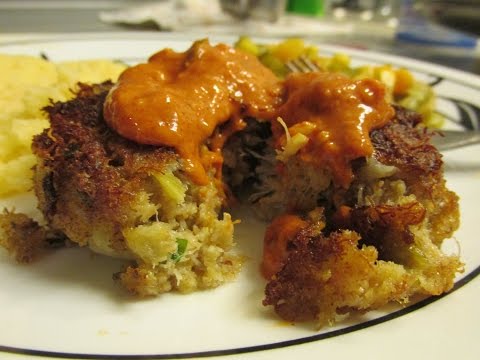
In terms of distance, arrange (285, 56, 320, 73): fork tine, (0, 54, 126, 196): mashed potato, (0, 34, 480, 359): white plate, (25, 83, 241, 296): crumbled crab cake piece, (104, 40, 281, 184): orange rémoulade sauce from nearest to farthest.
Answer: (0, 34, 480, 359): white plate, (25, 83, 241, 296): crumbled crab cake piece, (104, 40, 281, 184): orange rémoulade sauce, (0, 54, 126, 196): mashed potato, (285, 56, 320, 73): fork tine

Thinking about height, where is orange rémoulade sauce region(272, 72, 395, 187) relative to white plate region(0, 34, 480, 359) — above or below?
above

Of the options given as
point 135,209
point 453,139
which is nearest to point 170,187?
point 135,209

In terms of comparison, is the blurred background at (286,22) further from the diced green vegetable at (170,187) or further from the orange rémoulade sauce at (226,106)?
the diced green vegetable at (170,187)

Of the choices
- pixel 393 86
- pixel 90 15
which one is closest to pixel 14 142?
pixel 393 86

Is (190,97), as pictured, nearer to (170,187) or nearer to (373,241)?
(170,187)

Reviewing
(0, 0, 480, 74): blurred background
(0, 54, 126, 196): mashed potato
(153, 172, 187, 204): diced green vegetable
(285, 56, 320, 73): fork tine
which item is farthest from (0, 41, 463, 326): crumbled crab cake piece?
(0, 0, 480, 74): blurred background

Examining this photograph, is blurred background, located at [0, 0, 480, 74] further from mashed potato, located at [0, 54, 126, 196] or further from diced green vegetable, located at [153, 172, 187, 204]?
diced green vegetable, located at [153, 172, 187, 204]

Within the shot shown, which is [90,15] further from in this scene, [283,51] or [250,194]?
[250,194]
